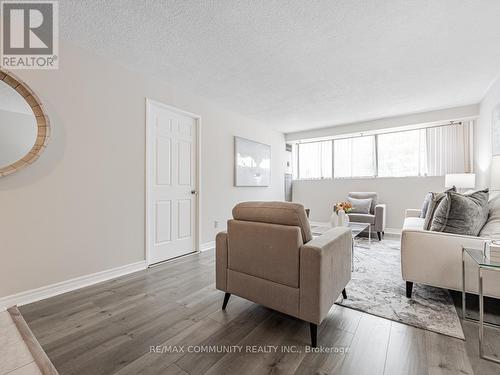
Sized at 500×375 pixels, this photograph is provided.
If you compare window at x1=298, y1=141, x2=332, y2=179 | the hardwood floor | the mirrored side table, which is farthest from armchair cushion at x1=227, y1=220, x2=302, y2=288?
window at x1=298, y1=141, x2=332, y2=179

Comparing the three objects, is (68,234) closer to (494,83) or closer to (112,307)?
(112,307)

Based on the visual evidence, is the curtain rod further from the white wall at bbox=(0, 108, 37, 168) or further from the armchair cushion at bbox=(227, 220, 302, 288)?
the white wall at bbox=(0, 108, 37, 168)

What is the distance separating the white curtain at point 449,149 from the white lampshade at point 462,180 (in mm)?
755

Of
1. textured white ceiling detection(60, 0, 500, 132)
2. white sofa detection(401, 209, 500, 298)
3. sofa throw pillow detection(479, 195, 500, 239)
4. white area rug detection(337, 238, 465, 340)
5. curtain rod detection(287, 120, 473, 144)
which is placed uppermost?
textured white ceiling detection(60, 0, 500, 132)

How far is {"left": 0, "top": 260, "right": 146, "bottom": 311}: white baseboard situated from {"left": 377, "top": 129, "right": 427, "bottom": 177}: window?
500 cm

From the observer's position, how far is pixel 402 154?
15.8 feet

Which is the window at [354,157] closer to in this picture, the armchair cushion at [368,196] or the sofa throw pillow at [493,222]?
the armchair cushion at [368,196]

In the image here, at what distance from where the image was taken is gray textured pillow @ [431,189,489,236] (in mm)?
1842

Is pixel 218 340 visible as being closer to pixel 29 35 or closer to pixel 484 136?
pixel 29 35

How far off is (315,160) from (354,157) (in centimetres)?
94

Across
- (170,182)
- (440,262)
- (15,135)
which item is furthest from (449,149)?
(15,135)

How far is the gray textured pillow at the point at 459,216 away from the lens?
184 cm

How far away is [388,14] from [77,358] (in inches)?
128

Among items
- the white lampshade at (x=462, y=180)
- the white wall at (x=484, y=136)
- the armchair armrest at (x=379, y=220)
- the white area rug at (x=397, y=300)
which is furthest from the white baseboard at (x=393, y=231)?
the white area rug at (x=397, y=300)
